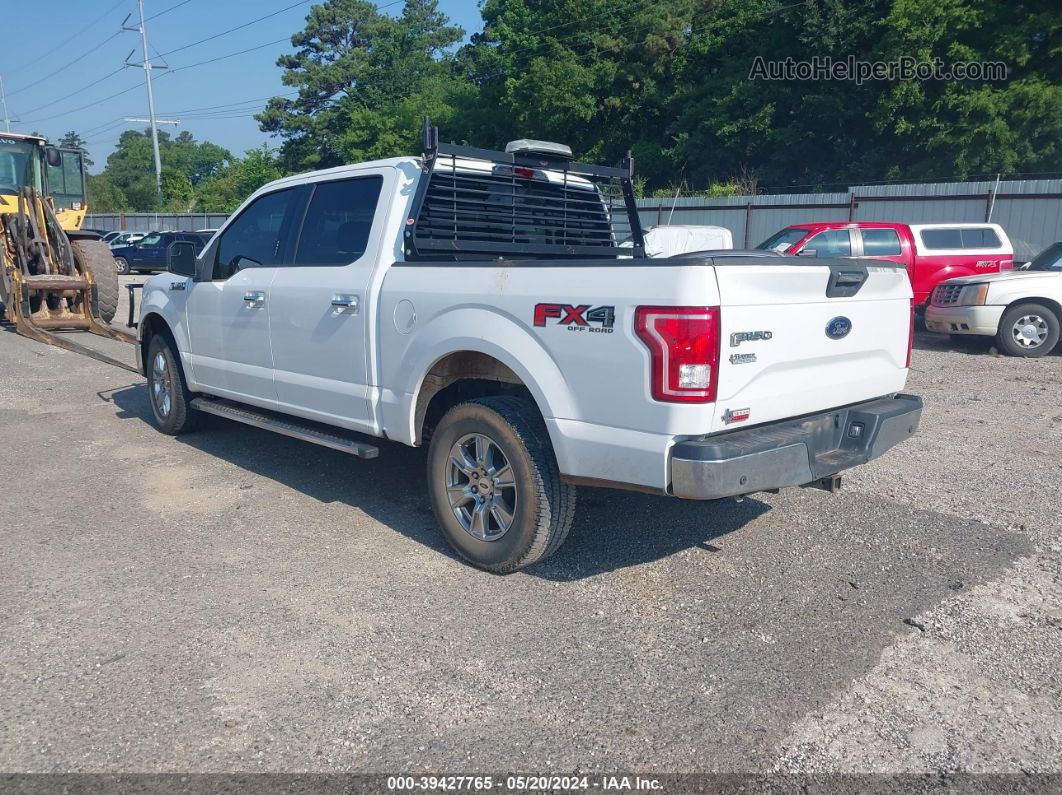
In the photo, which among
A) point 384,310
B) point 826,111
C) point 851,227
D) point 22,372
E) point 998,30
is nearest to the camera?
point 384,310

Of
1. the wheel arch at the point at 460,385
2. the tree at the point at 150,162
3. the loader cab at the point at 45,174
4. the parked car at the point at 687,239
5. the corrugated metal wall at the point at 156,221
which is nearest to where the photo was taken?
the wheel arch at the point at 460,385

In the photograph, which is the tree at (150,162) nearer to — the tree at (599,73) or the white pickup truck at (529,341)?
the tree at (599,73)

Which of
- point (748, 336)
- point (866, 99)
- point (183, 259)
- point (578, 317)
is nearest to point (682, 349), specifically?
point (748, 336)

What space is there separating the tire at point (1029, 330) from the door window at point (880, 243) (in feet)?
10.0

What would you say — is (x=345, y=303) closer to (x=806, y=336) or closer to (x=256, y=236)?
(x=256, y=236)

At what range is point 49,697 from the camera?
3.18m

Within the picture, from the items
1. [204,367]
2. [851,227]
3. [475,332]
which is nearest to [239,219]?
[204,367]

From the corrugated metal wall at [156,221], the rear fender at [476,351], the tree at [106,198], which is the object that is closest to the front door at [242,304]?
the rear fender at [476,351]

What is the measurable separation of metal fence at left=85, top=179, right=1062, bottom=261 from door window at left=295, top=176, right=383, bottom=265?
17831 millimetres

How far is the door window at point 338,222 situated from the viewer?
197 inches

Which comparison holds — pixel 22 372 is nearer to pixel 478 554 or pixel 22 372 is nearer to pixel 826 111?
pixel 478 554

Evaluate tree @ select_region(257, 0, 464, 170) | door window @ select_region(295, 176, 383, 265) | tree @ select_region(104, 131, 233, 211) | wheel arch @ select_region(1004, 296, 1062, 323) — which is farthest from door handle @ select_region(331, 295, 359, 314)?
tree @ select_region(104, 131, 233, 211)

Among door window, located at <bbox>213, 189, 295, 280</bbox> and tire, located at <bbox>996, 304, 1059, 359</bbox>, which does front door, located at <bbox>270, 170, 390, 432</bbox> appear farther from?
tire, located at <bbox>996, 304, 1059, 359</bbox>

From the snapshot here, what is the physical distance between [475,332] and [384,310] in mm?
767
